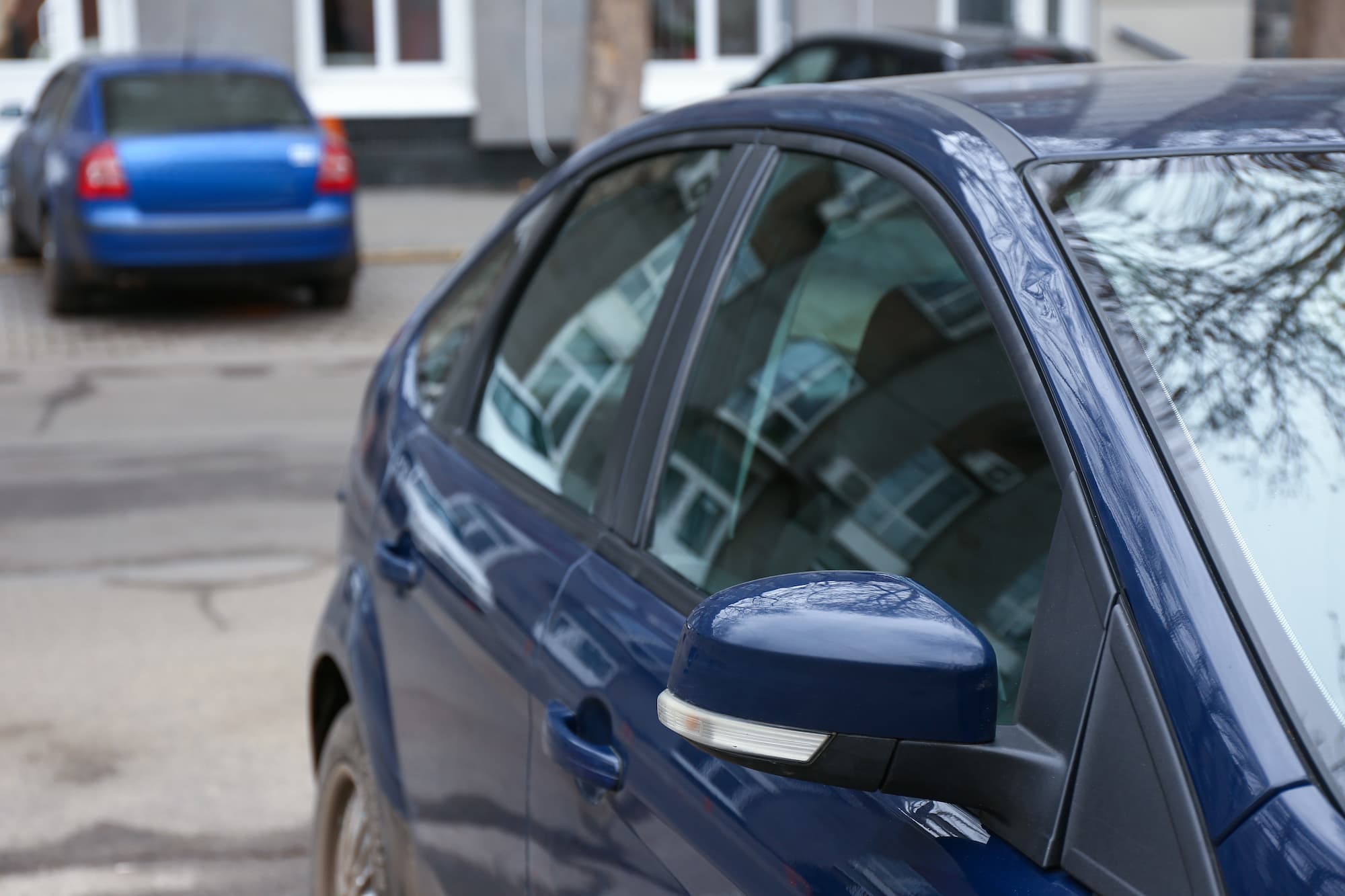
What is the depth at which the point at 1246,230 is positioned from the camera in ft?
5.49

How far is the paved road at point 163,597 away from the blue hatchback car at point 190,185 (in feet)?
1.67

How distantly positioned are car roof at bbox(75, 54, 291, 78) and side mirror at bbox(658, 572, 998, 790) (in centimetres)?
1108

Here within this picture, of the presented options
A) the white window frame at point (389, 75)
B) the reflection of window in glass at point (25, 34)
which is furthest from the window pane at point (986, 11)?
the reflection of window in glass at point (25, 34)

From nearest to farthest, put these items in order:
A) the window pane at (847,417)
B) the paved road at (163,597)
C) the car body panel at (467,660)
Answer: the window pane at (847,417)
the car body panel at (467,660)
the paved road at (163,597)

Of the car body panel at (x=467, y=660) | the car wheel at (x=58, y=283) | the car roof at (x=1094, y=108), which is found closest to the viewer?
the car roof at (x=1094, y=108)

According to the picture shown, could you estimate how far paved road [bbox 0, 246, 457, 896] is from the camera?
4.01 m

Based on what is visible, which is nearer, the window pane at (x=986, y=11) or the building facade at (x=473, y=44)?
the building facade at (x=473, y=44)

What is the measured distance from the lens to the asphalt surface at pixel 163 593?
4.01 meters

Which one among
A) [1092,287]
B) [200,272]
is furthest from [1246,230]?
[200,272]

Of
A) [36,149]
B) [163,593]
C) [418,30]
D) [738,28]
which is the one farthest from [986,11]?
[163,593]

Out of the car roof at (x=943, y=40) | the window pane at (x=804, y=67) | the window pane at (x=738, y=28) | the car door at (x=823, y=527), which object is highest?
the window pane at (x=738, y=28)

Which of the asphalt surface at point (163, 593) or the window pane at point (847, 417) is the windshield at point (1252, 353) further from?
the asphalt surface at point (163, 593)

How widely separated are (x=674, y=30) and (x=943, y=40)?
921cm

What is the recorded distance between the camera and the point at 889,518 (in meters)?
2.00
